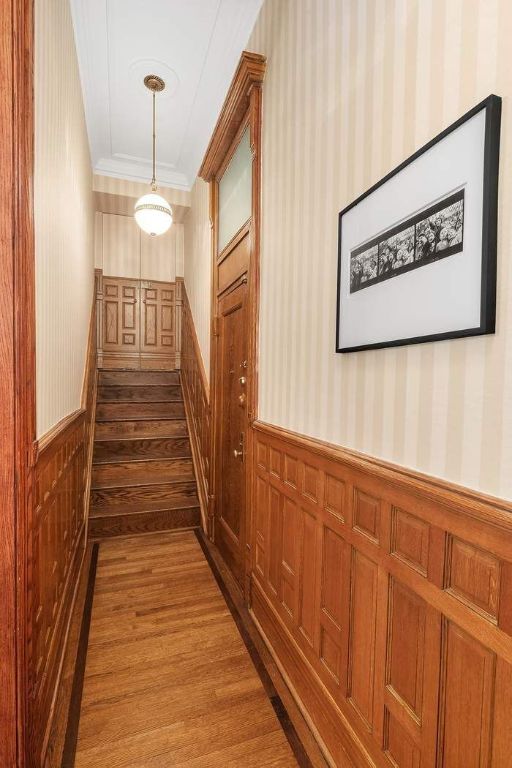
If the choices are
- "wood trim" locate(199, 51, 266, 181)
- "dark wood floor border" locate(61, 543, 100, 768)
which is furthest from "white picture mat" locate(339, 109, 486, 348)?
"dark wood floor border" locate(61, 543, 100, 768)

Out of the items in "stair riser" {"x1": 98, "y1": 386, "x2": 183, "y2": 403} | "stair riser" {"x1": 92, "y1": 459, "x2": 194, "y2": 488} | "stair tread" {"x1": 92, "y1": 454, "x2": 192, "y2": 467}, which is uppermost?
"stair riser" {"x1": 98, "y1": 386, "x2": 183, "y2": 403}

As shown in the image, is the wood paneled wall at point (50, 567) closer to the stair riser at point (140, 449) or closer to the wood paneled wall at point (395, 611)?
the wood paneled wall at point (395, 611)

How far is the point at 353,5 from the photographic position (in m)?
1.37

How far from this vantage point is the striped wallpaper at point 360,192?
2.83 feet

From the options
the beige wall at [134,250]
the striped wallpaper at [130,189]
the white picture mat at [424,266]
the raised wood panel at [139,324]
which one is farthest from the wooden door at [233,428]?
the beige wall at [134,250]

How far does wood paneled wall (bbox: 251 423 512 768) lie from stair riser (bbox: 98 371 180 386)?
345 centimetres

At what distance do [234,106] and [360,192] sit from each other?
1648 millimetres

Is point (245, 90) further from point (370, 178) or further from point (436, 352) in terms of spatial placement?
point (436, 352)

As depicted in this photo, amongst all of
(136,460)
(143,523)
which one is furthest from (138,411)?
(143,523)

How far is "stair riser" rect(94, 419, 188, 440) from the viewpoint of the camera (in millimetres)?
3982

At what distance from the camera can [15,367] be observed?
120 cm

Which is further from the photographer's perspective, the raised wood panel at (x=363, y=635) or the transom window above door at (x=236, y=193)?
the transom window above door at (x=236, y=193)

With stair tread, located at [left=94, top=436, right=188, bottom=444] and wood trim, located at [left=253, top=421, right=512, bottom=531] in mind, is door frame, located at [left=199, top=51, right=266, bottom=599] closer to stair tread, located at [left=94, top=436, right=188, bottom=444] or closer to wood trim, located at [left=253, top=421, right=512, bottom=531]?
wood trim, located at [left=253, top=421, right=512, bottom=531]

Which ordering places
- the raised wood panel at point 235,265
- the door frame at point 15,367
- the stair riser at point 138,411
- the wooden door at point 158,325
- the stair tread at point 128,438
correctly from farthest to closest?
the wooden door at point 158,325 → the stair riser at point 138,411 → the stair tread at point 128,438 → the raised wood panel at point 235,265 → the door frame at point 15,367
